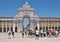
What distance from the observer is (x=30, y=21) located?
9875cm

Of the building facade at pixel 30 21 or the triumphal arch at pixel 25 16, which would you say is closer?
the triumphal arch at pixel 25 16

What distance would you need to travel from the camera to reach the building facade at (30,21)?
9791 cm

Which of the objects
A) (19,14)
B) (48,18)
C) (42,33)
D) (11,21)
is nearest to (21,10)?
(19,14)

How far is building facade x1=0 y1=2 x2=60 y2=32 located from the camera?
3855 inches

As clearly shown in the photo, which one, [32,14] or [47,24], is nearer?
[32,14]

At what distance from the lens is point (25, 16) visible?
9881 cm

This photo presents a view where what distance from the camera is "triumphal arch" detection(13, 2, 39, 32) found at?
97.4 m

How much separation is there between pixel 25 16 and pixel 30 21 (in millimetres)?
3048

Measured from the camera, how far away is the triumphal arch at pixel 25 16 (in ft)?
319

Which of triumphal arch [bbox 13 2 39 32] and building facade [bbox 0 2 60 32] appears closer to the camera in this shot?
triumphal arch [bbox 13 2 39 32]

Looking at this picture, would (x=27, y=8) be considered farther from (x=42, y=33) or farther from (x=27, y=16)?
(x=42, y=33)

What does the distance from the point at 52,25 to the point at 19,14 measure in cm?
2162

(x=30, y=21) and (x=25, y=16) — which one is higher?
(x=25, y=16)

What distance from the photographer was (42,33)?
32281mm
